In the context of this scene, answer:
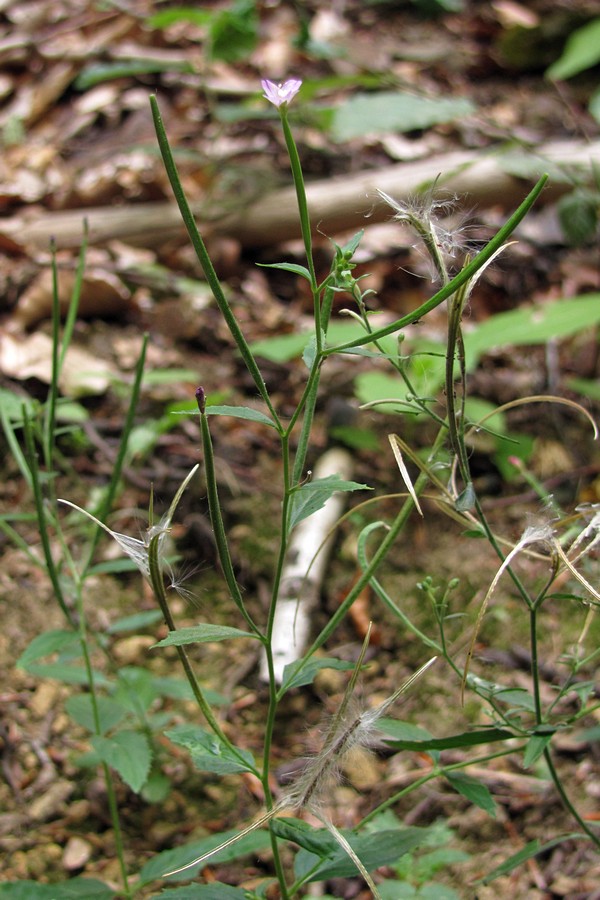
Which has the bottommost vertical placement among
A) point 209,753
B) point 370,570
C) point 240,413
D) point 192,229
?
point 209,753

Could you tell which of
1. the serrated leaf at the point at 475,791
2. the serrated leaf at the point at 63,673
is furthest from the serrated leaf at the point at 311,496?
the serrated leaf at the point at 63,673

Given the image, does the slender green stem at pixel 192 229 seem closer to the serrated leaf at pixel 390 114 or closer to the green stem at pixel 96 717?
the green stem at pixel 96 717

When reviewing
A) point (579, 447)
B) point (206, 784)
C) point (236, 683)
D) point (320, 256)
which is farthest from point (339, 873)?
point (320, 256)

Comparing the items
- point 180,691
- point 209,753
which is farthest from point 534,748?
point 180,691

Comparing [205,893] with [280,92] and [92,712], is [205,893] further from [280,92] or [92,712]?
[280,92]

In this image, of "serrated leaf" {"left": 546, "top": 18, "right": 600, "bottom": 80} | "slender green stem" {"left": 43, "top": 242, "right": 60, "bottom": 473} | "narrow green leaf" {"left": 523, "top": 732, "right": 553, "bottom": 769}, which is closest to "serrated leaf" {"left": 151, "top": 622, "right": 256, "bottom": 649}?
"narrow green leaf" {"left": 523, "top": 732, "right": 553, "bottom": 769}

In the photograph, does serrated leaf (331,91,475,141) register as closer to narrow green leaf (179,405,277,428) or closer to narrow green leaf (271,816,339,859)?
narrow green leaf (179,405,277,428)

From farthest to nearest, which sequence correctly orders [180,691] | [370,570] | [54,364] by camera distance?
1. [180,691]
2. [54,364]
3. [370,570]
